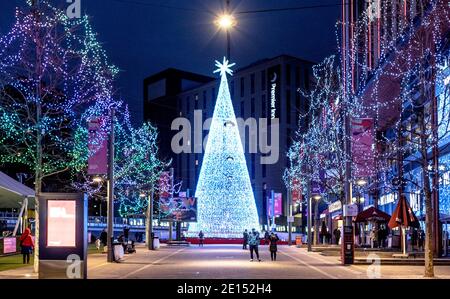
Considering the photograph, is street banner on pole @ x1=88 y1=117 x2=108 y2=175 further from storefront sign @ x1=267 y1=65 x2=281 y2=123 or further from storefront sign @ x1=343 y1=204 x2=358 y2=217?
storefront sign @ x1=267 y1=65 x2=281 y2=123

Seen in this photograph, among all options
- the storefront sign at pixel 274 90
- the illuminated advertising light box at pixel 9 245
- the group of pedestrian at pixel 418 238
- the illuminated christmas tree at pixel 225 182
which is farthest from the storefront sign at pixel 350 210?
the storefront sign at pixel 274 90

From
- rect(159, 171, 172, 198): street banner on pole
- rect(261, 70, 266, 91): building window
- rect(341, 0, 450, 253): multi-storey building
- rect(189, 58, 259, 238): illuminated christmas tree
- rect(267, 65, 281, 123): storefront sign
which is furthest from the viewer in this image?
rect(261, 70, 266, 91): building window

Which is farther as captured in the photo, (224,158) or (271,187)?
(271,187)

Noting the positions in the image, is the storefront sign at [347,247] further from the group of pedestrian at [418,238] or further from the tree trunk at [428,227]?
the group of pedestrian at [418,238]

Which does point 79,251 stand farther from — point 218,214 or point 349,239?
point 218,214

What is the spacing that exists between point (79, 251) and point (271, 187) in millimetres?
89974

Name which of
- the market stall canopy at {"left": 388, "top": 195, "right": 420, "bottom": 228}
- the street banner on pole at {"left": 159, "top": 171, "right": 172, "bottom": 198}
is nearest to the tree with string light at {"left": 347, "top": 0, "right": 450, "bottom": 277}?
the market stall canopy at {"left": 388, "top": 195, "right": 420, "bottom": 228}

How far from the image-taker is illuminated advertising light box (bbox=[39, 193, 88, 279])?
19828 millimetres

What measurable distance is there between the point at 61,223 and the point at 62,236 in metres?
0.37

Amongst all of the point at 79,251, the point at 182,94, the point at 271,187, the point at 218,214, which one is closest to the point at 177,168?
the point at 182,94

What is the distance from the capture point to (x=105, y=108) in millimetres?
37688

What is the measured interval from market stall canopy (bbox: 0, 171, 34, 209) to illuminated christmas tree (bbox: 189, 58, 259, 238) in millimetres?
18447

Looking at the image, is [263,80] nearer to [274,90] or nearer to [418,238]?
[274,90]

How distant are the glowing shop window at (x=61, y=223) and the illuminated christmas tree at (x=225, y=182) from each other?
142 ft
